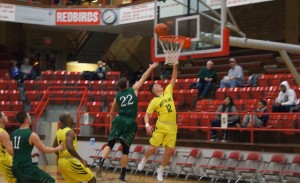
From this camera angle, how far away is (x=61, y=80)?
21.2m

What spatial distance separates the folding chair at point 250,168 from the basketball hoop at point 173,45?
417 cm

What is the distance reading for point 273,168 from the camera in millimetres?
12742

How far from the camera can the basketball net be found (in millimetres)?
9688

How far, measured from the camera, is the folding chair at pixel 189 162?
14.1 metres

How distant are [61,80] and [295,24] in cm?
901

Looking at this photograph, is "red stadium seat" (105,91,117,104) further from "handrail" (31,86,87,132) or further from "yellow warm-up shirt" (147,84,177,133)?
"yellow warm-up shirt" (147,84,177,133)

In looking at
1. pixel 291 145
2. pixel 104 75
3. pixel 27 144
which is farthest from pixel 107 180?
pixel 104 75

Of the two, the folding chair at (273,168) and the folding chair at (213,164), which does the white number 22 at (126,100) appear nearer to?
the folding chair at (273,168)

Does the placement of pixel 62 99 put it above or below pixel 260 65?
below

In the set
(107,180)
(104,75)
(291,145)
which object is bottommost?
(107,180)

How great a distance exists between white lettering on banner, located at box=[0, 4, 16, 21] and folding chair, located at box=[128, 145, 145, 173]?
8.56 metres

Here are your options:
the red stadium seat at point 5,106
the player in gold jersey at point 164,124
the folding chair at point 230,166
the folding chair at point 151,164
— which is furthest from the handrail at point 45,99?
the player in gold jersey at point 164,124

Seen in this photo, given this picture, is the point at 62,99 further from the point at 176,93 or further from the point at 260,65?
the point at 260,65

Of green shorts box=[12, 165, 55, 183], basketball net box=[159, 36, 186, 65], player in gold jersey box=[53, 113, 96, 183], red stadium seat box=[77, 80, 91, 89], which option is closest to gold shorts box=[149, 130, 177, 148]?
basketball net box=[159, 36, 186, 65]
